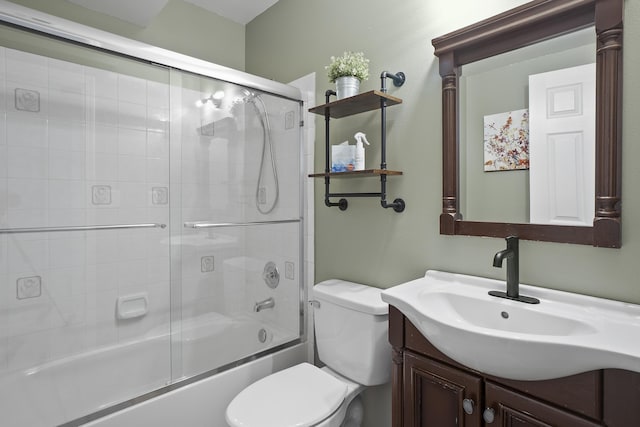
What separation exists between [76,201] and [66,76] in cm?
58

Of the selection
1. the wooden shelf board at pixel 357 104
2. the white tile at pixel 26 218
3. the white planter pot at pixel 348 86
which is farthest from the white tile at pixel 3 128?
the white planter pot at pixel 348 86

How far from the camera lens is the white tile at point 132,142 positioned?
1.80 m

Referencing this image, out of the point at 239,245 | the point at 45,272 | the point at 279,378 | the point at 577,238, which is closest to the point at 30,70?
the point at 45,272

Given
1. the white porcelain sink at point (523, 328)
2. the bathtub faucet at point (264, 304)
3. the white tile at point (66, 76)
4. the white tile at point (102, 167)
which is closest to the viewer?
the white porcelain sink at point (523, 328)

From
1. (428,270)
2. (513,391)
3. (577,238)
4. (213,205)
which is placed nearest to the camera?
(513,391)

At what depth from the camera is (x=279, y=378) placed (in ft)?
5.11

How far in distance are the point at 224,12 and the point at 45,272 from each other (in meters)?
1.93

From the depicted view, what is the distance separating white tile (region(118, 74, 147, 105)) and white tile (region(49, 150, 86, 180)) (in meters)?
0.35

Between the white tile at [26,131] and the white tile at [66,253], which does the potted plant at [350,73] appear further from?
the white tile at [66,253]

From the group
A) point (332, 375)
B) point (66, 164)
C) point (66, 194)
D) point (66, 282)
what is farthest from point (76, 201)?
point (332, 375)

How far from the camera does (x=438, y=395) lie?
1.09 m

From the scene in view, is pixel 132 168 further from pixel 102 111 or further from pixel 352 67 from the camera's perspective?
pixel 352 67

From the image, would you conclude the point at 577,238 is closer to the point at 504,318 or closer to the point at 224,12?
the point at 504,318

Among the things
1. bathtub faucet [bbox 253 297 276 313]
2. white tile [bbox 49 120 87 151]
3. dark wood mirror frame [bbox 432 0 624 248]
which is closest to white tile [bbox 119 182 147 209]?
white tile [bbox 49 120 87 151]
